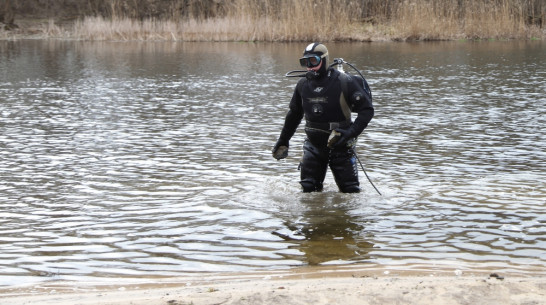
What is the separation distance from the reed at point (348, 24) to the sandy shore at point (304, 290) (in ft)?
96.7

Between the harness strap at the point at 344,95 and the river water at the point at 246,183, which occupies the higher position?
the harness strap at the point at 344,95

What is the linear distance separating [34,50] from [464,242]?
29600 mm

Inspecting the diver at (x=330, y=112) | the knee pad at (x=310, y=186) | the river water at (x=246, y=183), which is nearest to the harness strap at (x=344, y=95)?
the diver at (x=330, y=112)

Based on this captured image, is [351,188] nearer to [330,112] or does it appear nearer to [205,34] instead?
[330,112]

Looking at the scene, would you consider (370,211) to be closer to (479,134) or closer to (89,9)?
(479,134)

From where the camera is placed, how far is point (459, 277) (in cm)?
575

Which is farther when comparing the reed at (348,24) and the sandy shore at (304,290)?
the reed at (348,24)

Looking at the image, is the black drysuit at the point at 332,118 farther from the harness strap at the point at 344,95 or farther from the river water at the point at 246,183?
the river water at the point at 246,183

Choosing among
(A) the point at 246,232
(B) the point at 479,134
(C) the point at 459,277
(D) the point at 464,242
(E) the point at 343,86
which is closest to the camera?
(C) the point at 459,277

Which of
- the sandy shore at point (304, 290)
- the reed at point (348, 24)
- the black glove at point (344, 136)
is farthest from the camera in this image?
the reed at point (348, 24)

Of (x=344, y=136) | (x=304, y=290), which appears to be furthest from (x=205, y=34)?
(x=304, y=290)

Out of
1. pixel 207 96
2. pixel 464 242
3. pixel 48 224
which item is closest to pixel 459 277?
pixel 464 242

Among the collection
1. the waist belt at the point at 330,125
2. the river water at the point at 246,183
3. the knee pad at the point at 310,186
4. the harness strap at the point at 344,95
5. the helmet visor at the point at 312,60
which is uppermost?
the helmet visor at the point at 312,60

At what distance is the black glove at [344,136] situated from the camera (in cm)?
790
